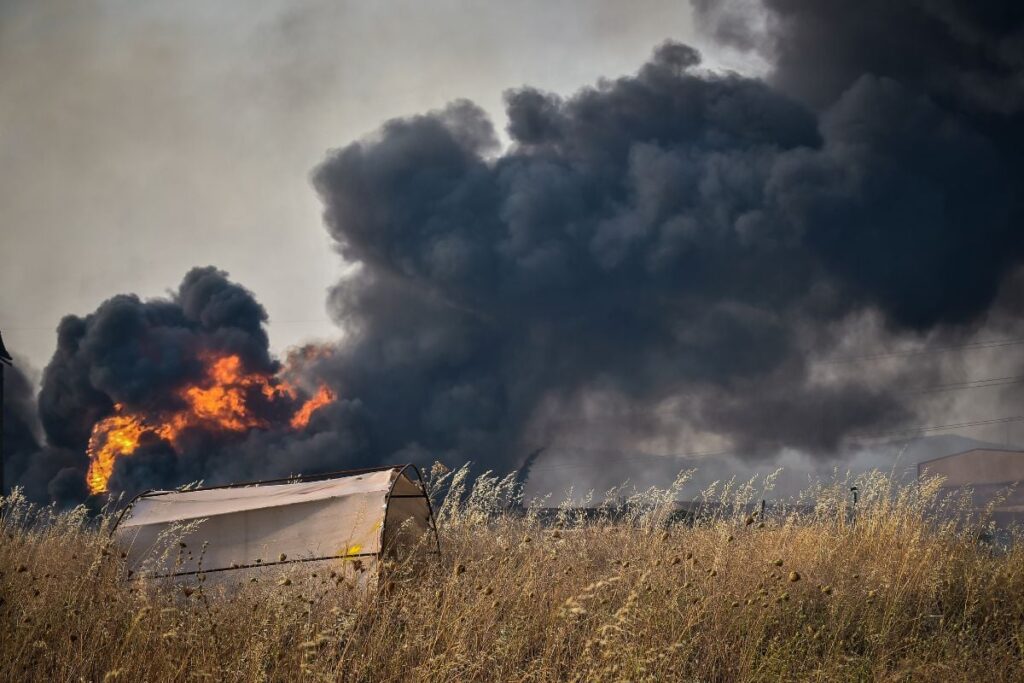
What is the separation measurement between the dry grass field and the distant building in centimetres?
5512

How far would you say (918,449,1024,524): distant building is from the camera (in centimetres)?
5819

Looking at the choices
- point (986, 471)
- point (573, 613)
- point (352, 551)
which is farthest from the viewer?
point (986, 471)

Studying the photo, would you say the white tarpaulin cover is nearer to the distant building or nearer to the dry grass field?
the dry grass field

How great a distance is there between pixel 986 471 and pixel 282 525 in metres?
63.1

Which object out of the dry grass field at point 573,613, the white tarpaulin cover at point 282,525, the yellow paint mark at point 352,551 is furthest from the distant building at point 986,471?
the yellow paint mark at point 352,551

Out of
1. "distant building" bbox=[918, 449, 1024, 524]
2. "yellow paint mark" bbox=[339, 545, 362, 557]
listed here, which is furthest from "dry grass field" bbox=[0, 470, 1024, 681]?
"distant building" bbox=[918, 449, 1024, 524]

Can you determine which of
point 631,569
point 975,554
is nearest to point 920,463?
point 975,554

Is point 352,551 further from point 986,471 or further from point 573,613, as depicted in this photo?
point 986,471

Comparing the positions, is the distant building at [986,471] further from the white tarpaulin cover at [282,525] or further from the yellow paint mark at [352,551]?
the yellow paint mark at [352,551]

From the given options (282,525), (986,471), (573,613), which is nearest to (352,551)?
(282,525)

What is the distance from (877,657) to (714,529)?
420 centimetres

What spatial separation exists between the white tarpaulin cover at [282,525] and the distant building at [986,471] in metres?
57.9

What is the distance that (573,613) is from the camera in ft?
16.1

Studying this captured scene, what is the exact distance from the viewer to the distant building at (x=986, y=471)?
58.2 meters
